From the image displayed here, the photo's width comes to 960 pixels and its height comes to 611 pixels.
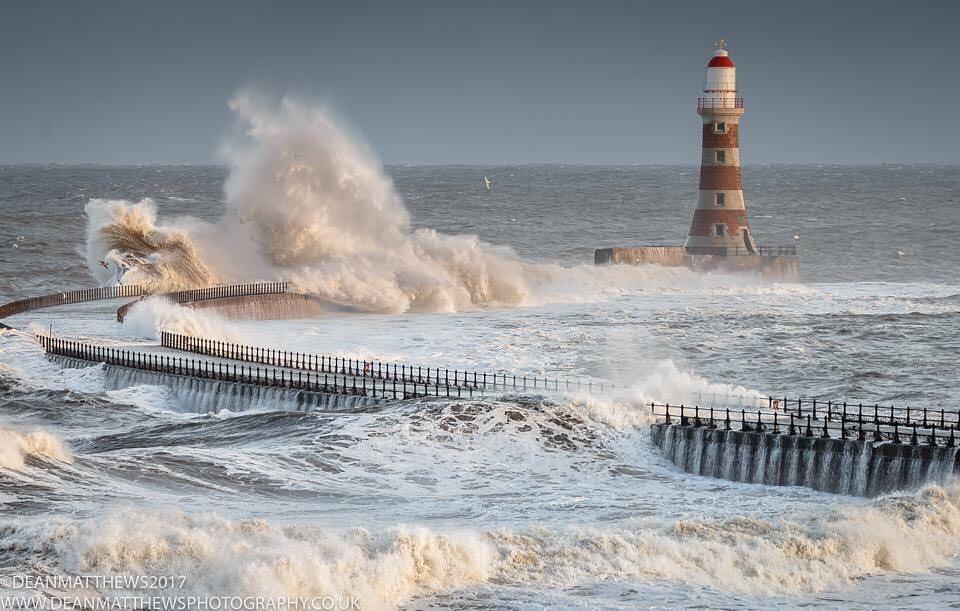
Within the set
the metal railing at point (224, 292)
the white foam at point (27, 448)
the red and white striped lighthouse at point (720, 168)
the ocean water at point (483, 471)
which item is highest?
the red and white striped lighthouse at point (720, 168)

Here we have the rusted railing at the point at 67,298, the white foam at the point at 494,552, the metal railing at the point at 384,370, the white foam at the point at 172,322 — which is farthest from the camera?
the rusted railing at the point at 67,298

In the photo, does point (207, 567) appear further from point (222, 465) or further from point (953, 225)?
point (953, 225)

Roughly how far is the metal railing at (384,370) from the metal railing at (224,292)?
6.02 m

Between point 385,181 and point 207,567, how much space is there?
4598 centimetres

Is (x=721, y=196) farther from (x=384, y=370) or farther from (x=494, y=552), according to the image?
(x=494, y=552)

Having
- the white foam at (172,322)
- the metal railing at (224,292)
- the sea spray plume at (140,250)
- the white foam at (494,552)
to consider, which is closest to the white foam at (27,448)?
the white foam at (494,552)

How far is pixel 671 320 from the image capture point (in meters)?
51.2

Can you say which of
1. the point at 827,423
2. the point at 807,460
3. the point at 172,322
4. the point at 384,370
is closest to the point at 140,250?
the point at 172,322

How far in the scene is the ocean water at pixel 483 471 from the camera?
66.4 ft

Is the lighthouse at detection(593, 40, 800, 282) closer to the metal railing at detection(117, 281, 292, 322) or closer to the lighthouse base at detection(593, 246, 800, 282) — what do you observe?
the lighthouse base at detection(593, 246, 800, 282)

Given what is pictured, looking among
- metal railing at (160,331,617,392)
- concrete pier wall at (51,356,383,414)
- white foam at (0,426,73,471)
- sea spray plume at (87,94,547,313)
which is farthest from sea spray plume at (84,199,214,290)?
white foam at (0,426,73,471)

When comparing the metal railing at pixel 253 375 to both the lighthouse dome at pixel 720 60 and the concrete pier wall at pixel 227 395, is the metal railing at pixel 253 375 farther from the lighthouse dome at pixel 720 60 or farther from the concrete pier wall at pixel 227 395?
the lighthouse dome at pixel 720 60

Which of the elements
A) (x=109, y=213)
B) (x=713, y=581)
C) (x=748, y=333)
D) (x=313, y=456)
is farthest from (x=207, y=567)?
(x=109, y=213)

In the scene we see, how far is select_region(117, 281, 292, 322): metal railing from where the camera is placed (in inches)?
1877
